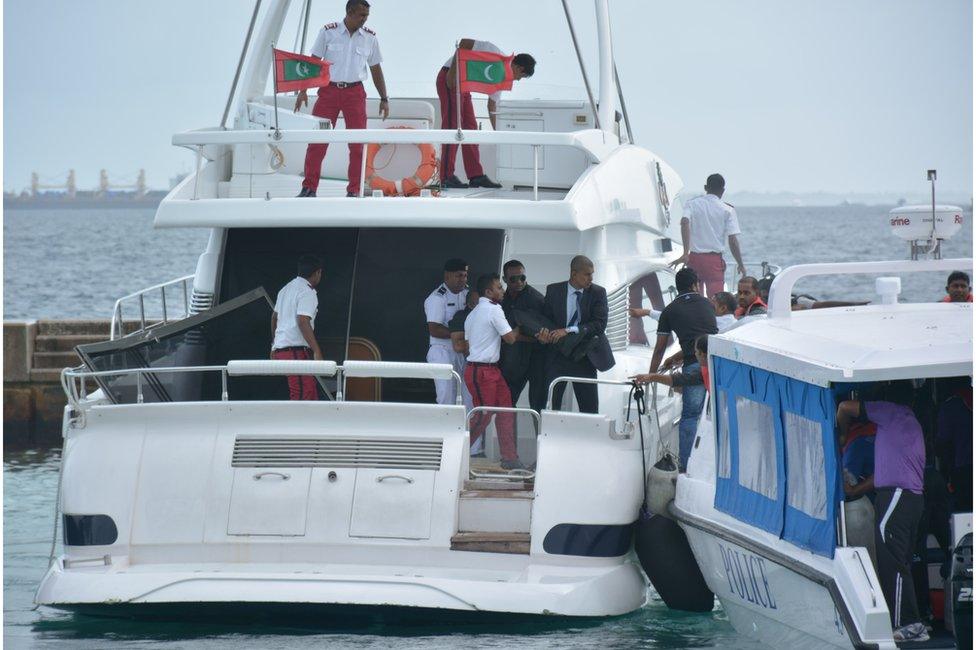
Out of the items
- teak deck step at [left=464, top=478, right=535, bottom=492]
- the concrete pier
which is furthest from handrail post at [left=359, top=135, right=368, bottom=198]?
the concrete pier

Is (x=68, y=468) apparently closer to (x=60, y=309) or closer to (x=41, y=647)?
(x=41, y=647)

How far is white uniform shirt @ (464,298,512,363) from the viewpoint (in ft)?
32.1

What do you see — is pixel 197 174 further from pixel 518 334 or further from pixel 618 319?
pixel 618 319

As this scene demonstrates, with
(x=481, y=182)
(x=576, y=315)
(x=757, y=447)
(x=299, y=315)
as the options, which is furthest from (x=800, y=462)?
(x=481, y=182)

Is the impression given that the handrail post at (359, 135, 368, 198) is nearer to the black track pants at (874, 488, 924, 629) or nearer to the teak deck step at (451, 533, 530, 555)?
the teak deck step at (451, 533, 530, 555)

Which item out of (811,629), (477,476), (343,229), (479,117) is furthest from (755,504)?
(479,117)

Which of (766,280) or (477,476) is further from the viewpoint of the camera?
(766,280)

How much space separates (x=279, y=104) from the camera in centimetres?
1340

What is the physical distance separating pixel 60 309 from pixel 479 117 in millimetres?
38077

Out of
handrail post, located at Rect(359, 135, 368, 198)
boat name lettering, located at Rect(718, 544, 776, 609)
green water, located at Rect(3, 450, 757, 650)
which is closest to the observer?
boat name lettering, located at Rect(718, 544, 776, 609)

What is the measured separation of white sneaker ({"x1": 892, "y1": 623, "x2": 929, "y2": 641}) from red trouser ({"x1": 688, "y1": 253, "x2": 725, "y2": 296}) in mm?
6919

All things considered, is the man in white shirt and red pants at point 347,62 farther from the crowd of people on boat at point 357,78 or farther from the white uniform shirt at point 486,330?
the white uniform shirt at point 486,330

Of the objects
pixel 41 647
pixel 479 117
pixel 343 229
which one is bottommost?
pixel 41 647

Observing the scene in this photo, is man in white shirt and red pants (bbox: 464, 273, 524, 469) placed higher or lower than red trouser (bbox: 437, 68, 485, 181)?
lower
